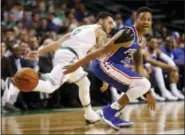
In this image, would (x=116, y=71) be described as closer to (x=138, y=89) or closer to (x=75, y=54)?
(x=138, y=89)

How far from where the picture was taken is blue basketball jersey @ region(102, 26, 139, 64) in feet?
23.7

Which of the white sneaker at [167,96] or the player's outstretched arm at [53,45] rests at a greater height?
the player's outstretched arm at [53,45]

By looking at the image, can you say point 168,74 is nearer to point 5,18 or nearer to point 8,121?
point 5,18

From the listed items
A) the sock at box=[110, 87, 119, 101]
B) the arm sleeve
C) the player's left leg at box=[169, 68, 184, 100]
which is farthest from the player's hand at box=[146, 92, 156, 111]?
the player's left leg at box=[169, 68, 184, 100]

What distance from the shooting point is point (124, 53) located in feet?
24.1

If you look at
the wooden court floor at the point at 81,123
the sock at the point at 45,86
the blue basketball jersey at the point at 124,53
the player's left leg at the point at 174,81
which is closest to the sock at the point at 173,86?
the player's left leg at the point at 174,81

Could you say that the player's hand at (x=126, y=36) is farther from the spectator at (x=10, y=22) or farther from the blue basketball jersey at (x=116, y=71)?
the spectator at (x=10, y=22)

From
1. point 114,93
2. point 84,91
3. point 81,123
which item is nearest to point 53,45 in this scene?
point 84,91

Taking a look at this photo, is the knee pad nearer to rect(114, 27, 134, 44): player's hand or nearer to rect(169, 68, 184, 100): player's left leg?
rect(114, 27, 134, 44): player's hand

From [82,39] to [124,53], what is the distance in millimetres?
1303

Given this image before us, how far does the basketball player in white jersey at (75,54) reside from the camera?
8.09 meters

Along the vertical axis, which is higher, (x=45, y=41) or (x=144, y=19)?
(x=144, y=19)

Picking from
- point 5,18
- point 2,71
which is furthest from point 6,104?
point 5,18

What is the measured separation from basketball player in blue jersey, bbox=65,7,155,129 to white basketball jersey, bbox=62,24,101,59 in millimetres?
703
